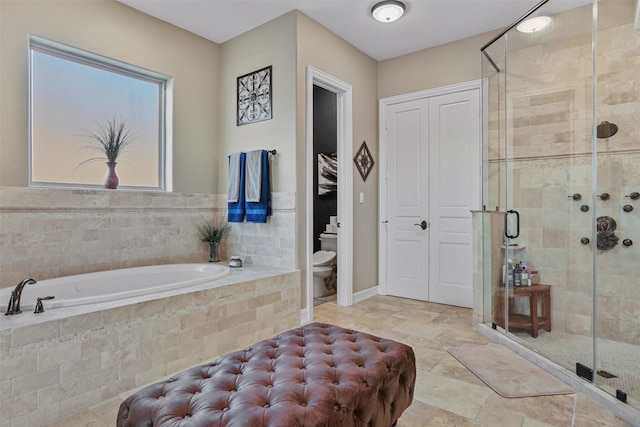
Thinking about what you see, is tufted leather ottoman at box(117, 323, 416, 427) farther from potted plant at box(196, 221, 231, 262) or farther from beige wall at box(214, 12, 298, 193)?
potted plant at box(196, 221, 231, 262)

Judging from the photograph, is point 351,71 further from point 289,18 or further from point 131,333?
point 131,333

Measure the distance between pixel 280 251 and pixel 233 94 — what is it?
1779 millimetres

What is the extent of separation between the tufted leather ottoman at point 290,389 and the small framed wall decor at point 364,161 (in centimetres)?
261

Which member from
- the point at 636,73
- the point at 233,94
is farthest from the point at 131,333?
the point at 636,73

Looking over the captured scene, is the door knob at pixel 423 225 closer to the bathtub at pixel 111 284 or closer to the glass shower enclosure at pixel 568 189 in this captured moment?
the glass shower enclosure at pixel 568 189

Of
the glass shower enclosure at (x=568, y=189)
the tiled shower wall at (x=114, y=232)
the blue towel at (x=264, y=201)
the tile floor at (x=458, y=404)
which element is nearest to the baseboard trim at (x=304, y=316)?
the tiled shower wall at (x=114, y=232)

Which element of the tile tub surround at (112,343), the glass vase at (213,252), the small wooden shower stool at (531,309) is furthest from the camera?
the glass vase at (213,252)

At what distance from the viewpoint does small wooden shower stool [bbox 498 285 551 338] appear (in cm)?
282

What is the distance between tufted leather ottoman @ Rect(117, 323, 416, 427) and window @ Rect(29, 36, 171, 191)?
2.38 meters

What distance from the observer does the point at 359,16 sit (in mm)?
3395

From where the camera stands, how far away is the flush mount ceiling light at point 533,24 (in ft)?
9.34

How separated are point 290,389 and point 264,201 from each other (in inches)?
90.2

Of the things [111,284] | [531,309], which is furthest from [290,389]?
[531,309]

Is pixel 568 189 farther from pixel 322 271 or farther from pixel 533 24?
pixel 322 271
